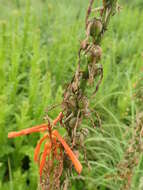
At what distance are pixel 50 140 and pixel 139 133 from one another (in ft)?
2.20

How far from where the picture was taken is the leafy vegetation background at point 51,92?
5.18 feet

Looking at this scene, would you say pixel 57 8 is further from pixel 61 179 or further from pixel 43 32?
pixel 61 179

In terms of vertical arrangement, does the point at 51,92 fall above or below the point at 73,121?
below

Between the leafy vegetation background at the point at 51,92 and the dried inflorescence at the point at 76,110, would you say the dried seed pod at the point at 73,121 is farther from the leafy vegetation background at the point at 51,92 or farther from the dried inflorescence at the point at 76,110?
the leafy vegetation background at the point at 51,92

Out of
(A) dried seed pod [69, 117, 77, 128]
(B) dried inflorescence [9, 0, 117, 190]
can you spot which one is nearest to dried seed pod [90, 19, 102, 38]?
(B) dried inflorescence [9, 0, 117, 190]

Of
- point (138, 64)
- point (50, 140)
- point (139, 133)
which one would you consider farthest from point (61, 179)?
point (138, 64)

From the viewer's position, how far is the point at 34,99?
1789 mm

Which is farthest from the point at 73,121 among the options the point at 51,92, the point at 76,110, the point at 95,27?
the point at 51,92

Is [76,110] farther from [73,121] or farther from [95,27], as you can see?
[95,27]

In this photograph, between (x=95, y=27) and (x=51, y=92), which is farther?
(x=51, y=92)

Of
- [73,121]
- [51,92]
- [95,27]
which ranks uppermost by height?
[95,27]

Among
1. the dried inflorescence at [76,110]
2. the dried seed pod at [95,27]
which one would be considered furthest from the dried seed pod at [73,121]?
the dried seed pod at [95,27]

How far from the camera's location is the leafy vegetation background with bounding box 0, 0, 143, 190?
1578 mm

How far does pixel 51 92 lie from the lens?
2.10m
